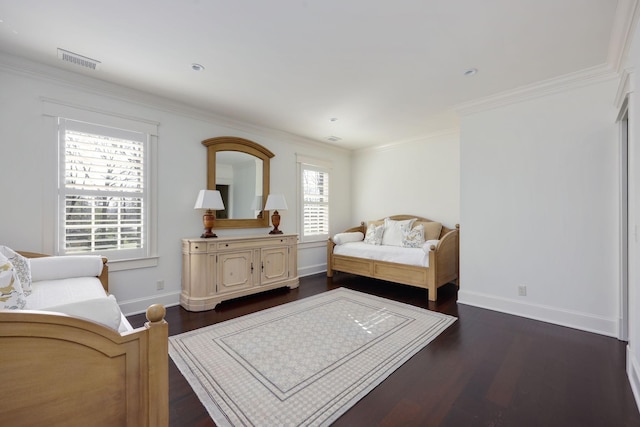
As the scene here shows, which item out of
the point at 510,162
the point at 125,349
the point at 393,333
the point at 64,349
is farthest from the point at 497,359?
the point at 64,349

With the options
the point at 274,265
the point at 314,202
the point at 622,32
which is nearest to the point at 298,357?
the point at 274,265

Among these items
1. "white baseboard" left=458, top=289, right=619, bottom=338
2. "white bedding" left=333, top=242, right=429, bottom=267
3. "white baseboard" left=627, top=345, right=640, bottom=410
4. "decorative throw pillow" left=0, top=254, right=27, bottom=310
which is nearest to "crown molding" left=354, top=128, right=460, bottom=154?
"white bedding" left=333, top=242, right=429, bottom=267

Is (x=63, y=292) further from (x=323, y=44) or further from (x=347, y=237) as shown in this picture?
(x=347, y=237)

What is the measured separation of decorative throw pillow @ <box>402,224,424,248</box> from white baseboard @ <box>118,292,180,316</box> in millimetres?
3347

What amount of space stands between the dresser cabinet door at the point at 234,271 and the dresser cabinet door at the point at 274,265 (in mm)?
212

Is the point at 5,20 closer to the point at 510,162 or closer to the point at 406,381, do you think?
the point at 406,381

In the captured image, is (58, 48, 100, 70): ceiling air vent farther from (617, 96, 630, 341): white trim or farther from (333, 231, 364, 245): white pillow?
→ (617, 96, 630, 341): white trim

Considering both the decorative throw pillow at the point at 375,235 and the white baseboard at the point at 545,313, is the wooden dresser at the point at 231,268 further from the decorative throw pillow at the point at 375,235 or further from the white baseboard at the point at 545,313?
the white baseboard at the point at 545,313

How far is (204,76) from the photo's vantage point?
282 centimetres

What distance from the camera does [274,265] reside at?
405cm

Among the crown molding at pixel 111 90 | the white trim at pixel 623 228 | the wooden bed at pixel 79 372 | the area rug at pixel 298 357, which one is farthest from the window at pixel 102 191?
the white trim at pixel 623 228

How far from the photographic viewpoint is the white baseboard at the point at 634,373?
1.72 m

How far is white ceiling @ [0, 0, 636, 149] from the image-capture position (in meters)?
1.89

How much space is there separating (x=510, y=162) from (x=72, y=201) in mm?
4705
